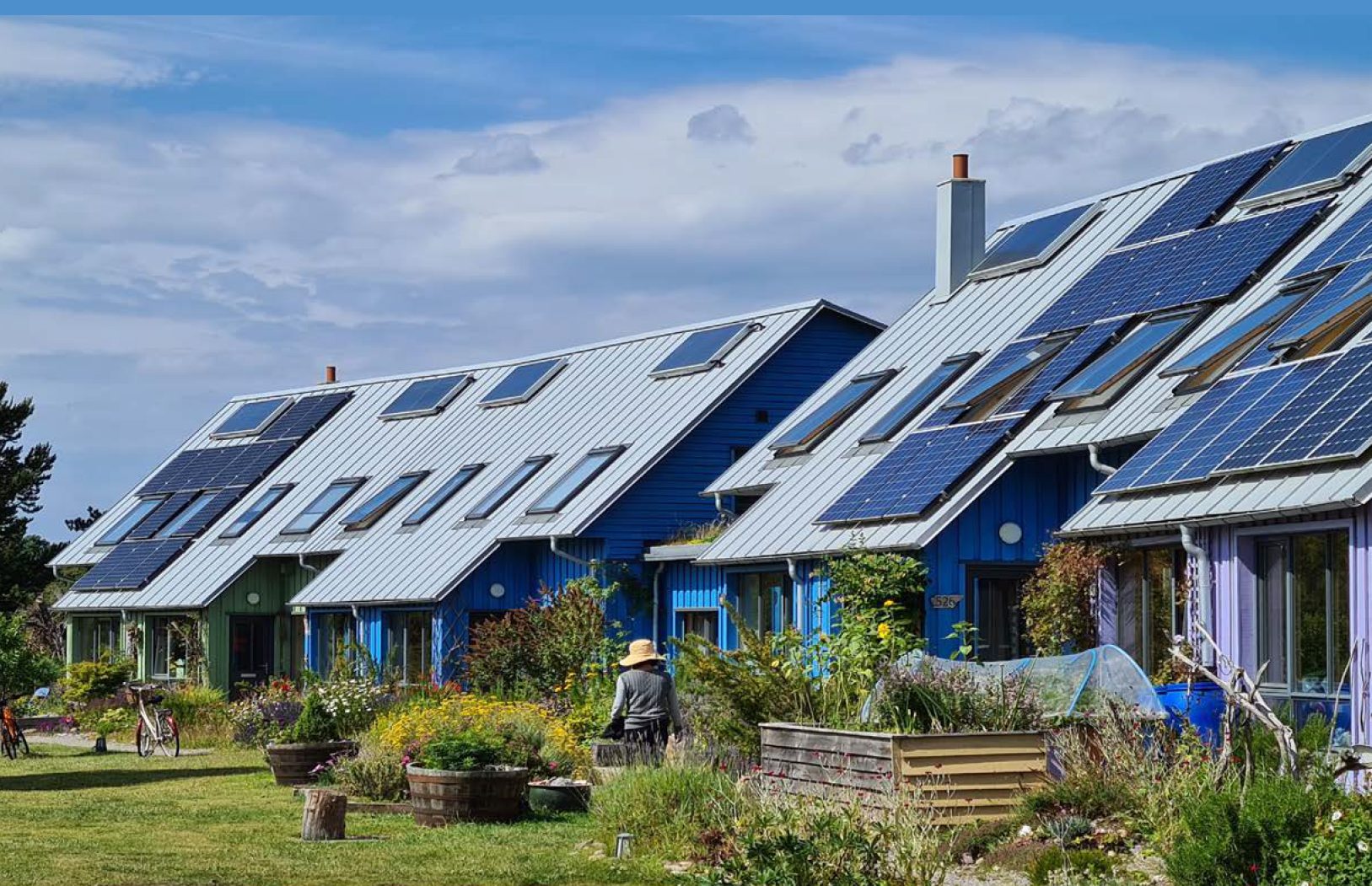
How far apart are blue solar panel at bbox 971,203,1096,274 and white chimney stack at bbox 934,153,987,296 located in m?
0.24

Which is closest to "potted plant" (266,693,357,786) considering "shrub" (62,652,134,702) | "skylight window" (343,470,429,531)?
"skylight window" (343,470,429,531)

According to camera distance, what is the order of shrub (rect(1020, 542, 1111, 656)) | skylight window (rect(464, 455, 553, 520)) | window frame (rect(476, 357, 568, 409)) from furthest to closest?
window frame (rect(476, 357, 568, 409))
skylight window (rect(464, 455, 553, 520))
shrub (rect(1020, 542, 1111, 656))

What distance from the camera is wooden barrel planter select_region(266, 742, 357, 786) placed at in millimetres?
25016

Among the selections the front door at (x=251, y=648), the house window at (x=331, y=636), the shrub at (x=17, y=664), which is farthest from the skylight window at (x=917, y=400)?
the front door at (x=251, y=648)

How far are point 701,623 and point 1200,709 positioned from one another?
14895 millimetres

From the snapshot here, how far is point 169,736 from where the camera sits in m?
32.2

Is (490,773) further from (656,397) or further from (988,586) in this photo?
(656,397)

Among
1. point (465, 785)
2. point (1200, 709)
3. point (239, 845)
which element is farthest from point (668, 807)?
point (1200, 709)

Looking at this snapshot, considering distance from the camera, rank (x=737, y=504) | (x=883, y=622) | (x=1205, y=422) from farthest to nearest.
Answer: (x=737, y=504), (x=883, y=622), (x=1205, y=422)

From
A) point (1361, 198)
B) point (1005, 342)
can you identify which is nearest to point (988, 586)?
point (1005, 342)

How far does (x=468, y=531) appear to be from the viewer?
1390 inches

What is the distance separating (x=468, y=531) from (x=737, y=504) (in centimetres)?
540

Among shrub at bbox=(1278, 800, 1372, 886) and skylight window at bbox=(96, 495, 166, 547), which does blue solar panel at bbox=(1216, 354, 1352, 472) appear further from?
skylight window at bbox=(96, 495, 166, 547)

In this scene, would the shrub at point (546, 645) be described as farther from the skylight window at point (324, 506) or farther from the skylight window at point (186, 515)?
the skylight window at point (186, 515)
